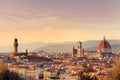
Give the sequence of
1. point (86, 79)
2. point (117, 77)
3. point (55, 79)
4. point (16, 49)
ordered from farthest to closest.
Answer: point (16, 49), point (55, 79), point (86, 79), point (117, 77)

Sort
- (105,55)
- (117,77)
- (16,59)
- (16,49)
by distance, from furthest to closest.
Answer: (105,55) < (16,49) < (16,59) < (117,77)

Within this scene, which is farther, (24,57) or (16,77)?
(24,57)

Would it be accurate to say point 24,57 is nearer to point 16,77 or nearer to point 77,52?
point 77,52

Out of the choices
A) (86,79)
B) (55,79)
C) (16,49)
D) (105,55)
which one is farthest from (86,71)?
(105,55)

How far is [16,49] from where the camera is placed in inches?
6481

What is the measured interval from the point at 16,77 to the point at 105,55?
455ft

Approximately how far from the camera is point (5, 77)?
4088cm

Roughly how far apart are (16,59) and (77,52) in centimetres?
4100

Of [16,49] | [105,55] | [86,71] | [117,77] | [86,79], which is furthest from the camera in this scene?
[105,55]

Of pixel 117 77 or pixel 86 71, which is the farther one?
pixel 86 71

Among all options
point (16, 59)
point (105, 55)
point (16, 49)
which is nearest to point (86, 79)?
point (16, 59)

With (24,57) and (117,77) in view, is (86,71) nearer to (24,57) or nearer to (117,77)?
(117,77)

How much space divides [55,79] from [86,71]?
26.6 m

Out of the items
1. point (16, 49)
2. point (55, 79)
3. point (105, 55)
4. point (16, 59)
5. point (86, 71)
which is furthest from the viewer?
point (105, 55)
